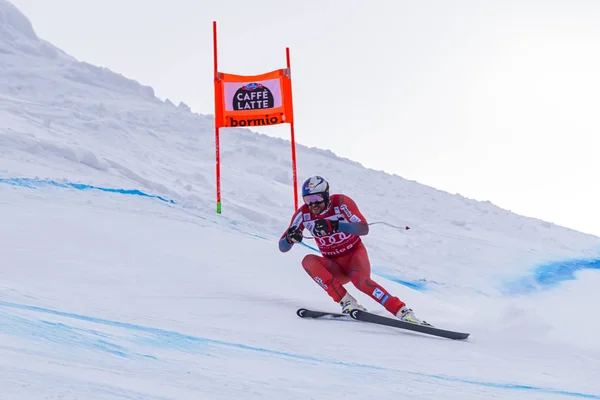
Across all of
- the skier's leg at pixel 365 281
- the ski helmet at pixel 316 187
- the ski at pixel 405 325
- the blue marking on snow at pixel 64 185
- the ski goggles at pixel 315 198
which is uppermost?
the blue marking on snow at pixel 64 185

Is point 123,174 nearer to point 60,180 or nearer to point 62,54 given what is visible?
point 60,180

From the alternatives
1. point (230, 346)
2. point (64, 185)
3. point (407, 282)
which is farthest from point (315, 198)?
point (64, 185)

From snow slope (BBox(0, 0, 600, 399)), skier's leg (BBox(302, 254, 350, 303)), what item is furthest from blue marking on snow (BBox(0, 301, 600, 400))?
skier's leg (BBox(302, 254, 350, 303))

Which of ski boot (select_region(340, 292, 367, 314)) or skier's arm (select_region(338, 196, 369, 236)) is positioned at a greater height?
skier's arm (select_region(338, 196, 369, 236))

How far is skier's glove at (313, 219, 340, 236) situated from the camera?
568 cm

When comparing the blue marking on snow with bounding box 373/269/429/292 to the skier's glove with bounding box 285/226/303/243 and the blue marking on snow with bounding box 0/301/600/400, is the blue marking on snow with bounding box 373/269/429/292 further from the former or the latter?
the blue marking on snow with bounding box 0/301/600/400

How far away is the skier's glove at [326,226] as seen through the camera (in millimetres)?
5676

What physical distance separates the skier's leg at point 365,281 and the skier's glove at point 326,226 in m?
0.29

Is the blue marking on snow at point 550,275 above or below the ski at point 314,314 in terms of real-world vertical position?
above

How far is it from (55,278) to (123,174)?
17.7 feet

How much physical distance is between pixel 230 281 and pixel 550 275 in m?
6.19

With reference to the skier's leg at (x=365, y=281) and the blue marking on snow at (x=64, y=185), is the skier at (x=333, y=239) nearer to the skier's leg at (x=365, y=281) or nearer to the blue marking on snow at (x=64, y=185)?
the skier's leg at (x=365, y=281)

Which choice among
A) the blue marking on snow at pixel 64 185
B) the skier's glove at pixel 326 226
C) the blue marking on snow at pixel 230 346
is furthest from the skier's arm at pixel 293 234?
the blue marking on snow at pixel 64 185

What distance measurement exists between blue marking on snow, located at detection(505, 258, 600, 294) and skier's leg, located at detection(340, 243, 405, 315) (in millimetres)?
4509
